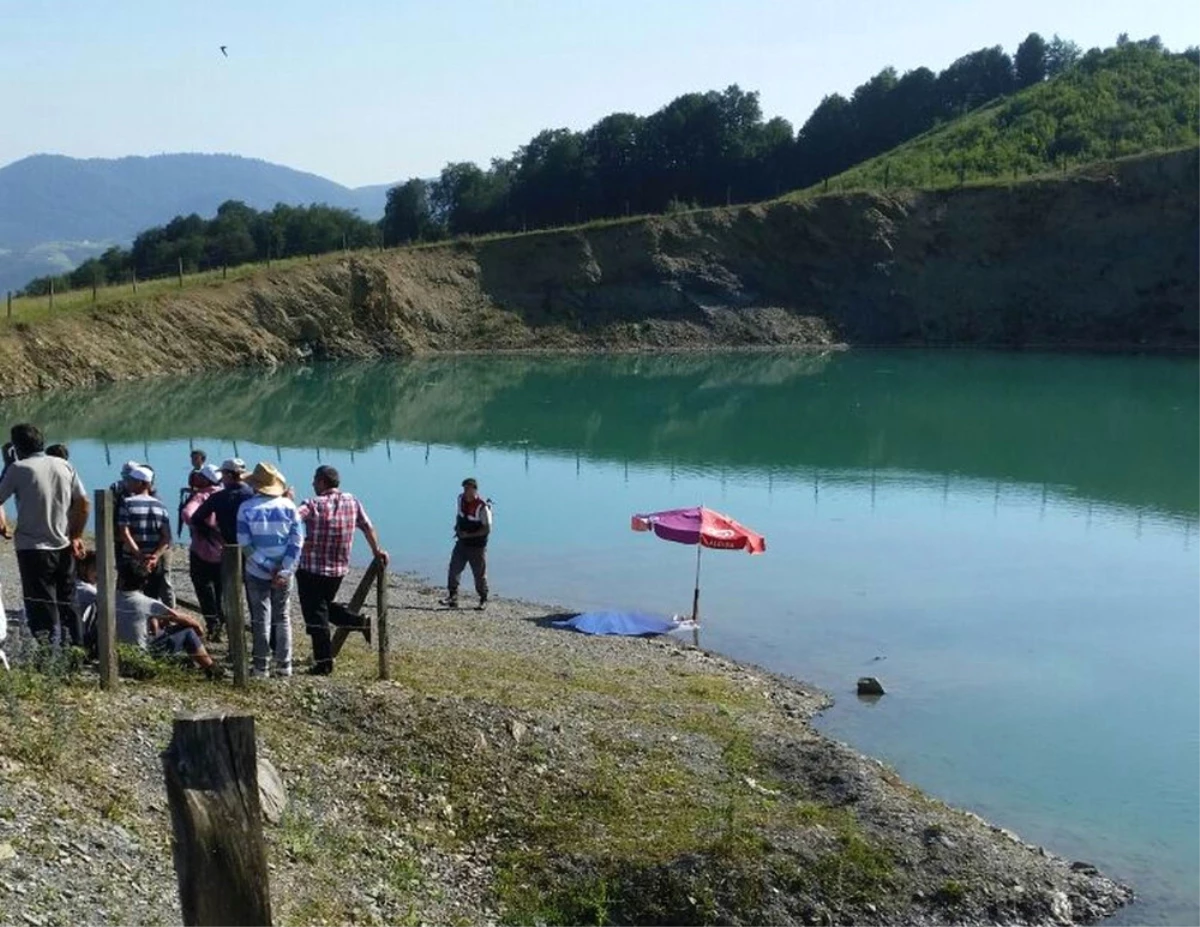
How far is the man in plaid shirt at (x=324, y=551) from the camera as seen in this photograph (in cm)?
1309

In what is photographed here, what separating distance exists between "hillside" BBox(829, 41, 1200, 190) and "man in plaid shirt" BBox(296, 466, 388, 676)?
71.8 metres

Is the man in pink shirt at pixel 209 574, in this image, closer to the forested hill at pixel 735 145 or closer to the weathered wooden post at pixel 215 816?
the weathered wooden post at pixel 215 816

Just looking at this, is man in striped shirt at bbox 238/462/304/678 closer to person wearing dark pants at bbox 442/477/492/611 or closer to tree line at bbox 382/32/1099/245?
person wearing dark pants at bbox 442/477/492/611

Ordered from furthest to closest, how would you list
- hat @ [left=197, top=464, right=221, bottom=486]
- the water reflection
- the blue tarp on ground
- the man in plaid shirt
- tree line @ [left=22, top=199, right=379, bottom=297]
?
1. tree line @ [left=22, top=199, right=379, bottom=297]
2. the water reflection
3. the blue tarp on ground
4. hat @ [left=197, top=464, right=221, bottom=486]
5. the man in plaid shirt

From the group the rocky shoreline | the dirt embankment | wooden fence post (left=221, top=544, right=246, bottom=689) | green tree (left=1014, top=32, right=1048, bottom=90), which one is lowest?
the rocky shoreline

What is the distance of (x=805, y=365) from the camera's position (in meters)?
66.9

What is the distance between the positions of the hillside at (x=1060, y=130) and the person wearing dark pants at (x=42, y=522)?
240 feet

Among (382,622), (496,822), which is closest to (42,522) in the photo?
(382,622)

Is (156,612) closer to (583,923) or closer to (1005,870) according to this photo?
(583,923)

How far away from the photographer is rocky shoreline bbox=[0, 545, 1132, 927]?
9414 mm

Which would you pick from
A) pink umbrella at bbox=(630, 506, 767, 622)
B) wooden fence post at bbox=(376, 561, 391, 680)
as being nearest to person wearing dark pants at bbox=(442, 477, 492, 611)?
pink umbrella at bbox=(630, 506, 767, 622)

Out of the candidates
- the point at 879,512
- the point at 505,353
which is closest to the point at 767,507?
the point at 879,512

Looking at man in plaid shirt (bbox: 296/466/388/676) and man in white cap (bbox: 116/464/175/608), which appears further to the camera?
man in white cap (bbox: 116/464/175/608)

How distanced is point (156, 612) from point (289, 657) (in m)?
1.15
